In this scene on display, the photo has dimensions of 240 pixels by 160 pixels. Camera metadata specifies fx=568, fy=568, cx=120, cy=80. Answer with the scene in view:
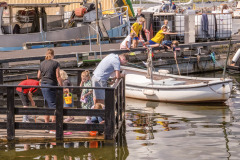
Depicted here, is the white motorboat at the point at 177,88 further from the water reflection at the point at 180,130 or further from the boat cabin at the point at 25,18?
the boat cabin at the point at 25,18

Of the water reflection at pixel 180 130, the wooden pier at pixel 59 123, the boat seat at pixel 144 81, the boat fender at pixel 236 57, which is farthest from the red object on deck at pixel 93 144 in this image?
the boat fender at pixel 236 57

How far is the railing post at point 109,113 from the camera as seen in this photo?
11578 mm

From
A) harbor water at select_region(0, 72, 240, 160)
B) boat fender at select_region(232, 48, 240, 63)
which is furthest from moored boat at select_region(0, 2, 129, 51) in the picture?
harbor water at select_region(0, 72, 240, 160)

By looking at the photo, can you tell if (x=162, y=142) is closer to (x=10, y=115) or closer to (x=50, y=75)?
(x=50, y=75)

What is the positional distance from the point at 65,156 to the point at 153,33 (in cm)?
1475

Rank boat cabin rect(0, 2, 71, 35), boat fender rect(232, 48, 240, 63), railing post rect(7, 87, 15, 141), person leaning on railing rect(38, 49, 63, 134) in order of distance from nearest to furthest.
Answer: railing post rect(7, 87, 15, 141)
person leaning on railing rect(38, 49, 63, 134)
boat fender rect(232, 48, 240, 63)
boat cabin rect(0, 2, 71, 35)

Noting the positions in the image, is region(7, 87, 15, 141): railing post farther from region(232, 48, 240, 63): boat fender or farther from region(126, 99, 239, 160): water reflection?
region(232, 48, 240, 63): boat fender

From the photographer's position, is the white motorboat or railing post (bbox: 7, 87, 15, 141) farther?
the white motorboat

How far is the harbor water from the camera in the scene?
1190 centimetres

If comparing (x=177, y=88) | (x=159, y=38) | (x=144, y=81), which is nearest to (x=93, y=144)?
(x=177, y=88)

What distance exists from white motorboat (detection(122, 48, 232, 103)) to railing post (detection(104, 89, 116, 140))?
6932mm

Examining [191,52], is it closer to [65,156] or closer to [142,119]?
[142,119]

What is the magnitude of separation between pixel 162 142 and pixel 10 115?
3.58 m

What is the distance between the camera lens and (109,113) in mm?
11656
